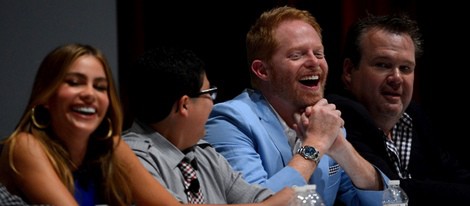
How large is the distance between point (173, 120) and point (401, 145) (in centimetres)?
130

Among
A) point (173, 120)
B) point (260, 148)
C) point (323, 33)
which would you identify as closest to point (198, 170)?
point (173, 120)

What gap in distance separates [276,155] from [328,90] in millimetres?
847

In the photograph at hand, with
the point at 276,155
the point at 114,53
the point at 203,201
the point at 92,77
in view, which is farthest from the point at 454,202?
the point at 92,77

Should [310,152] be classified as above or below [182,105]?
below

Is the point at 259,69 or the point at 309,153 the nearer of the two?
the point at 309,153

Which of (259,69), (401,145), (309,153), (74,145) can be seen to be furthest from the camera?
(401,145)

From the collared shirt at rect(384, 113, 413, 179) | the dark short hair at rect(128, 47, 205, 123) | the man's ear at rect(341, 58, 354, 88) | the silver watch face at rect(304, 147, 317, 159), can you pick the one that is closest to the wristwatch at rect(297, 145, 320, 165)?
the silver watch face at rect(304, 147, 317, 159)

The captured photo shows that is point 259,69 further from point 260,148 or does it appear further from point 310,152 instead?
point 310,152

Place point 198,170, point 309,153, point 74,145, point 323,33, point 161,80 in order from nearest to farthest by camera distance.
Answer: point 74,145 → point 161,80 → point 198,170 → point 309,153 → point 323,33

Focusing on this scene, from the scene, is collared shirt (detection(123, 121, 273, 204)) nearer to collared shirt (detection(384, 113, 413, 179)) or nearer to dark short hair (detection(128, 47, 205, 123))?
dark short hair (detection(128, 47, 205, 123))

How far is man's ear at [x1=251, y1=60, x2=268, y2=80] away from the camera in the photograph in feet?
9.91

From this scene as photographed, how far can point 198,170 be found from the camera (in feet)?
8.02

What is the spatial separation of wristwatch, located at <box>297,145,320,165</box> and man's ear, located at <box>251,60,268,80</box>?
1.25 ft

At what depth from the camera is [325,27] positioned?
3.93 m
